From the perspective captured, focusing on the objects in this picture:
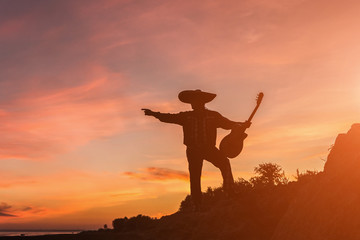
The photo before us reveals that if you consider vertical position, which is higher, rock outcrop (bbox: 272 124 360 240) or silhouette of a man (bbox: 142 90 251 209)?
silhouette of a man (bbox: 142 90 251 209)

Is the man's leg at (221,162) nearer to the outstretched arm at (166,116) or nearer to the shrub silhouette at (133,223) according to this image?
the outstretched arm at (166,116)

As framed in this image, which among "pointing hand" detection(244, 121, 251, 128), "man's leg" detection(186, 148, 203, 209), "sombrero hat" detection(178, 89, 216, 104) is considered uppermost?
"sombrero hat" detection(178, 89, 216, 104)

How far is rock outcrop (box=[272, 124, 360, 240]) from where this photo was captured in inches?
201

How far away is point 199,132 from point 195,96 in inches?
44.9

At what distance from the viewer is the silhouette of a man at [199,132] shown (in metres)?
11.2

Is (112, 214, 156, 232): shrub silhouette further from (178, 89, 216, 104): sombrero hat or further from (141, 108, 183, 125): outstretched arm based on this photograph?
(178, 89, 216, 104): sombrero hat

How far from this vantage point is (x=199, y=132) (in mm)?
11469

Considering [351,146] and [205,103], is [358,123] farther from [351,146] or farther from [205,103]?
[205,103]

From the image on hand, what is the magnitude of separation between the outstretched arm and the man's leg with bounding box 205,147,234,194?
134 centimetres

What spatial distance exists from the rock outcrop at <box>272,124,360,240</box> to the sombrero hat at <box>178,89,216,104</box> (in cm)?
564

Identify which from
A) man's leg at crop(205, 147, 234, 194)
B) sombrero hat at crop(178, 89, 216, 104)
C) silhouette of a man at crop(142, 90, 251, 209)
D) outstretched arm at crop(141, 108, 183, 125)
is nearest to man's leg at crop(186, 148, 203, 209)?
silhouette of a man at crop(142, 90, 251, 209)

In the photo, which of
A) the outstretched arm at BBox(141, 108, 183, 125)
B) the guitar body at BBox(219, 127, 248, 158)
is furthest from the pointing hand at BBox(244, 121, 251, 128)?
the outstretched arm at BBox(141, 108, 183, 125)

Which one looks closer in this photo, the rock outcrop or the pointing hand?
A: the rock outcrop

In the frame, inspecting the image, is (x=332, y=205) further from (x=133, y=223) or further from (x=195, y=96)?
(x=195, y=96)
